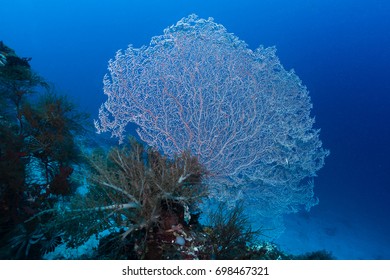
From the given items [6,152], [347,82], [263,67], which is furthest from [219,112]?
[347,82]

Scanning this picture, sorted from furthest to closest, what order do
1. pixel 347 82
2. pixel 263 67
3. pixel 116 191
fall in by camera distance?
pixel 347 82 → pixel 263 67 → pixel 116 191

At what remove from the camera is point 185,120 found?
19.4 feet

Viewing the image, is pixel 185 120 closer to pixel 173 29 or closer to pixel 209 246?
pixel 173 29

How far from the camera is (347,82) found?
64562 millimetres

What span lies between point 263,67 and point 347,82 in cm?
7317

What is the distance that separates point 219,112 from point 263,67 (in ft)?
6.50

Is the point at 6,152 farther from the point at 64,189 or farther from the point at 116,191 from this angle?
the point at 116,191

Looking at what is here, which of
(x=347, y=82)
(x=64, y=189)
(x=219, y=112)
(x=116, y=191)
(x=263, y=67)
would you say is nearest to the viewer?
(x=116, y=191)

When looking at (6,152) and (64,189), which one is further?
(64,189)

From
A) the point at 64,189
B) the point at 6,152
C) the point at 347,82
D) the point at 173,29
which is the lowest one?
the point at 64,189

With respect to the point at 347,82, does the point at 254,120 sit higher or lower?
lower
